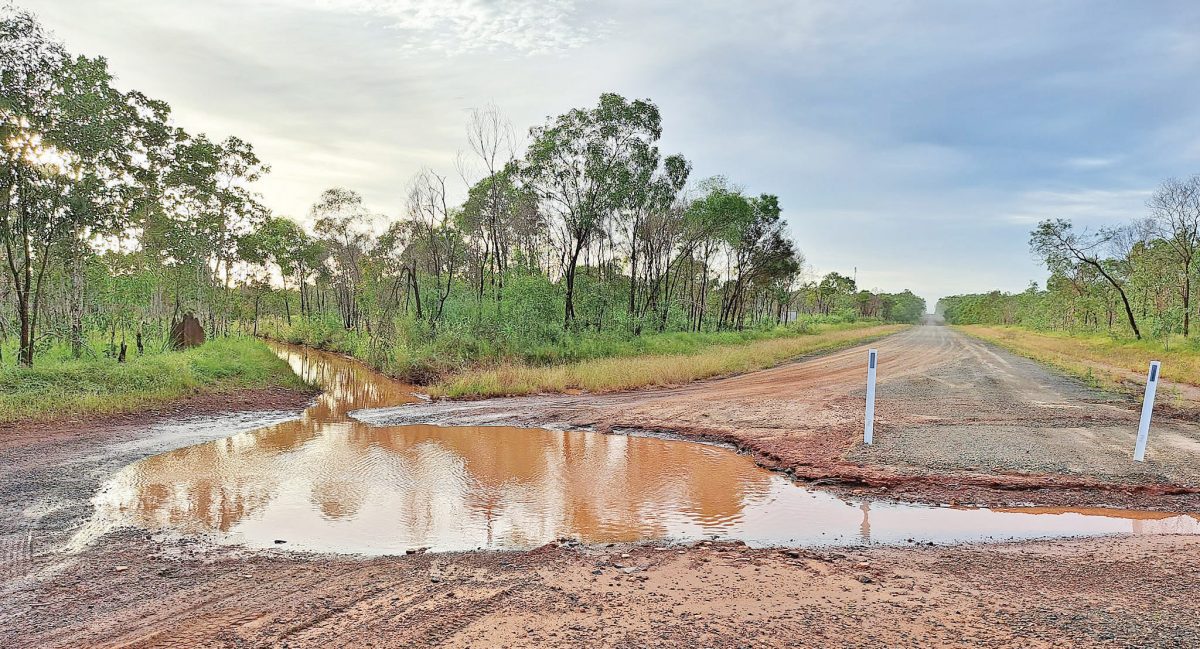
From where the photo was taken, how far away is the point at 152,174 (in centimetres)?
1912

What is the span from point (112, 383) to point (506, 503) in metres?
11.4


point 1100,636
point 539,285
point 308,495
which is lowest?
point 308,495

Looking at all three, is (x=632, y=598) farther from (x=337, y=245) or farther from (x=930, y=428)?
(x=337, y=245)

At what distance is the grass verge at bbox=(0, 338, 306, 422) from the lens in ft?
35.3

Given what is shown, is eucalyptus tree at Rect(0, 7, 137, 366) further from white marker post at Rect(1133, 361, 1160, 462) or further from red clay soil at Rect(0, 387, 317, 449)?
white marker post at Rect(1133, 361, 1160, 462)

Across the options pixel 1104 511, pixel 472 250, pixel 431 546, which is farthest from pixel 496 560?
pixel 472 250

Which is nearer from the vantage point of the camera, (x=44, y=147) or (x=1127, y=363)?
(x=44, y=147)

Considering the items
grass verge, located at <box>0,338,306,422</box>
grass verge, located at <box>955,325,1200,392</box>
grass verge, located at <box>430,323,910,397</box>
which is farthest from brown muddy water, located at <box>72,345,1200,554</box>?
grass verge, located at <box>955,325,1200,392</box>

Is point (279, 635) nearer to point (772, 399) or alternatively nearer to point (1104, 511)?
point (1104, 511)

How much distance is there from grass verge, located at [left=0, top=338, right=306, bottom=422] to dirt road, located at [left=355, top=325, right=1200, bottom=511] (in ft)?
15.6

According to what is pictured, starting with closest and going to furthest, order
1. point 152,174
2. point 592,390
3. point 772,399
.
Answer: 1. point 772,399
2. point 592,390
3. point 152,174

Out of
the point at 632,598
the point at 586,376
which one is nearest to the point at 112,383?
the point at 586,376

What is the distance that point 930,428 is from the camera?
9.20 m

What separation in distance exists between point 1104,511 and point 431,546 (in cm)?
677
